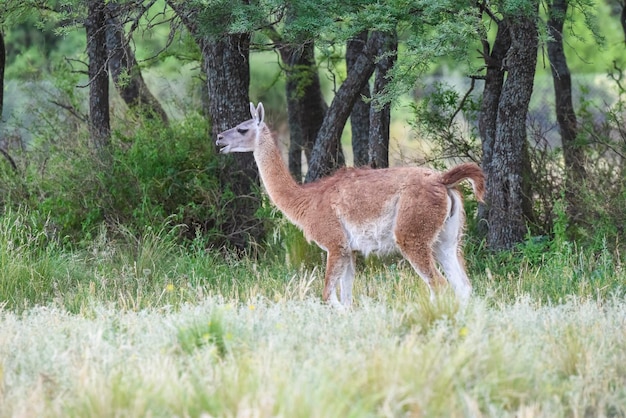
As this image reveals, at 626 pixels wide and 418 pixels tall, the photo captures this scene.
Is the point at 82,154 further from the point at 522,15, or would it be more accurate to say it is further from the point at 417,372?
the point at 417,372

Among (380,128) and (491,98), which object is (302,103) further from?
(491,98)

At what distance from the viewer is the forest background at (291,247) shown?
233 inches

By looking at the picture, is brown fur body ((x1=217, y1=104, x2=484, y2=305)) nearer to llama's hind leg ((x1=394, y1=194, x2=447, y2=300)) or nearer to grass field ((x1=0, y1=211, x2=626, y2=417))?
llama's hind leg ((x1=394, y1=194, x2=447, y2=300))

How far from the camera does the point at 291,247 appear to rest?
11.8 meters

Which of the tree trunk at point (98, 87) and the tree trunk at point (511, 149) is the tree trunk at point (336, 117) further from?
the tree trunk at point (98, 87)

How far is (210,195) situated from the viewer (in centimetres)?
1293

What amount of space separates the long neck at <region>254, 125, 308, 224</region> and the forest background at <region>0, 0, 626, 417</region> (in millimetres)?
724

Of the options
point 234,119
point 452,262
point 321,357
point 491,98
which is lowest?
point 452,262

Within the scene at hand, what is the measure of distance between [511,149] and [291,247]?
2.95 meters

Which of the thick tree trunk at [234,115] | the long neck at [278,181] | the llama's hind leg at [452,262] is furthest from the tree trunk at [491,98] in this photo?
the long neck at [278,181]

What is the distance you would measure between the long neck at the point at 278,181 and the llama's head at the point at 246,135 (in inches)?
2.7

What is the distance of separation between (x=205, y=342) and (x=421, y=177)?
3.25m

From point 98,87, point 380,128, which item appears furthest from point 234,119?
point 98,87

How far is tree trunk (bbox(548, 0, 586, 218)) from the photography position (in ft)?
41.3
